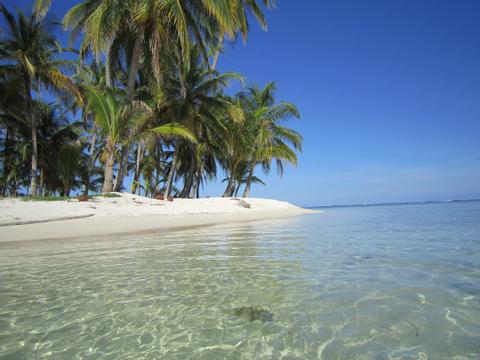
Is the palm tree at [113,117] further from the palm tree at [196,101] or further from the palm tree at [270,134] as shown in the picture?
the palm tree at [270,134]

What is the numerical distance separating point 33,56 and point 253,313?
57.7ft

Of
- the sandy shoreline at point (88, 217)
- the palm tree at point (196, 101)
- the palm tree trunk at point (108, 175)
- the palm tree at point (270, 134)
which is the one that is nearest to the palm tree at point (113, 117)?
the palm tree trunk at point (108, 175)

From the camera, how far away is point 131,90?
13.2 metres

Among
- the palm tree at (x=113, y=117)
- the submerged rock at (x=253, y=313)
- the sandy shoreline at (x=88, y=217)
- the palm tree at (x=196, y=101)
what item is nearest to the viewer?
the submerged rock at (x=253, y=313)

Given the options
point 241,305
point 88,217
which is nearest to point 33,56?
point 88,217

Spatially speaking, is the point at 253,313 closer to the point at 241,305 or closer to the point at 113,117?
the point at 241,305

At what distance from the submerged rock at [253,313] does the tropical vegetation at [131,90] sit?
11.5 metres

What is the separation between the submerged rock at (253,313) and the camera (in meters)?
2.09

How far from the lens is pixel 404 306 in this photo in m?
2.22

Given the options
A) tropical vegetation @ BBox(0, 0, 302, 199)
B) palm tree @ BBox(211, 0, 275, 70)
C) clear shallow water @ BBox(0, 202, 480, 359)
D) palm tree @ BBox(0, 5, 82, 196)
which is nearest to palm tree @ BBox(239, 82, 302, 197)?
tropical vegetation @ BBox(0, 0, 302, 199)

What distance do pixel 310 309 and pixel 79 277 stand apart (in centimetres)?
247

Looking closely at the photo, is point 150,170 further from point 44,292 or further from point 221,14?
point 44,292

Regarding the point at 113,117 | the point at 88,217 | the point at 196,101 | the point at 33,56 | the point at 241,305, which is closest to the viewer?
the point at 241,305

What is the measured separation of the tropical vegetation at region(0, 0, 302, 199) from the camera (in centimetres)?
1230
